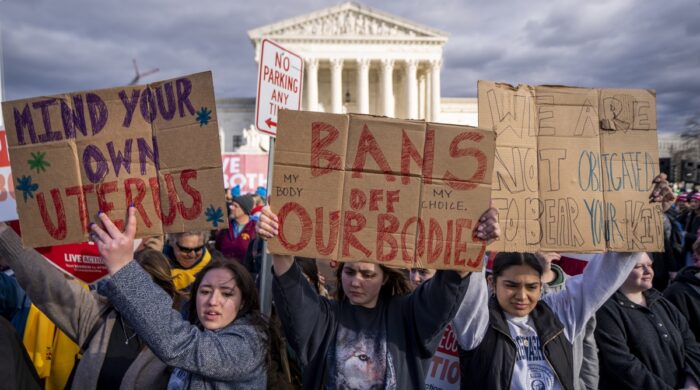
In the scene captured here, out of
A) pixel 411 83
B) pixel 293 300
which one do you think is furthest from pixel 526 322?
pixel 411 83

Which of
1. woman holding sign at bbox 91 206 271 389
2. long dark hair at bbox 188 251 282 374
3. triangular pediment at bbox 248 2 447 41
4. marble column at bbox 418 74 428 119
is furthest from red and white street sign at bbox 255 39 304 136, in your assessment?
marble column at bbox 418 74 428 119

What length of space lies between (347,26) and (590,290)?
4840 centimetres

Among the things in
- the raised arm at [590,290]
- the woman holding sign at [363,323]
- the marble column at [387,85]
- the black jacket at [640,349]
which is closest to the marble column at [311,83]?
the marble column at [387,85]

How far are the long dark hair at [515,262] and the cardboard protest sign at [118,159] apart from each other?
1.66m

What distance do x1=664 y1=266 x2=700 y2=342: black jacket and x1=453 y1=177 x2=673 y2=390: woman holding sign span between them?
1546 mm

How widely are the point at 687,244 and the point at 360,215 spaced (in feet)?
23.4

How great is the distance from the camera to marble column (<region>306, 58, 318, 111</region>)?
4734 cm

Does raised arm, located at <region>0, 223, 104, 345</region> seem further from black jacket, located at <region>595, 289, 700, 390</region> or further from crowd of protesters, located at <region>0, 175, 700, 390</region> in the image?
black jacket, located at <region>595, 289, 700, 390</region>

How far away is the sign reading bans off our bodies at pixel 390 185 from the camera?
2.28 meters

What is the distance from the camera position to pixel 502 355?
268 cm

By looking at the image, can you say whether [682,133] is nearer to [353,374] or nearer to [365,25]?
[365,25]

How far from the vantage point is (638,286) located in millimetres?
3506

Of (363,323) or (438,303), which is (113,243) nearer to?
(363,323)

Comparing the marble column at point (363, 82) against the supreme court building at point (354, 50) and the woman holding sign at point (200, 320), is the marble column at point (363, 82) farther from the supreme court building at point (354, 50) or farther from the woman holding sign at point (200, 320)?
the woman holding sign at point (200, 320)
